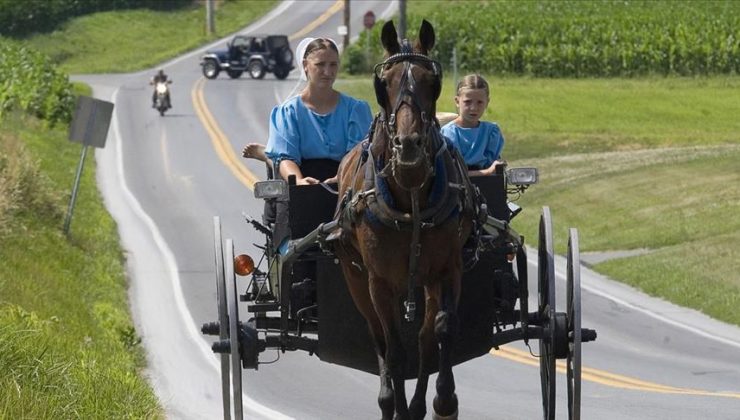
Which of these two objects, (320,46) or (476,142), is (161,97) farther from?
(320,46)

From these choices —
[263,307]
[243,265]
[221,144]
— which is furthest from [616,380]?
[221,144]

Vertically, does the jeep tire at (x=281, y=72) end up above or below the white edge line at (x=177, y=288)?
above

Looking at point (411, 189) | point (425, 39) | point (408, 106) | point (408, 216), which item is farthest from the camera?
point (425, 39)

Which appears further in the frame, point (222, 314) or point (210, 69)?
point (210, 69)

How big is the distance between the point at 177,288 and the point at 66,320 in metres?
6.14

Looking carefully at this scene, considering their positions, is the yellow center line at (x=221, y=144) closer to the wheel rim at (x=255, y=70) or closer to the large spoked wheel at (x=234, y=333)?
the wheel rim at (x=255, y=70)

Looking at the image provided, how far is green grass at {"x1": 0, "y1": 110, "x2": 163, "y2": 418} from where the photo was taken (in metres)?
11.2

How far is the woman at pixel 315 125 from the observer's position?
34.5ft

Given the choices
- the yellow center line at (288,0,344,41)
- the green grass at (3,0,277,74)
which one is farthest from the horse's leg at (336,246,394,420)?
the yellow center line at (288,0,344,41)

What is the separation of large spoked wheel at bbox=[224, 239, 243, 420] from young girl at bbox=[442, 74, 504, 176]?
173cm

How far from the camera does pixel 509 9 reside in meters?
72.7

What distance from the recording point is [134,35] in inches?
3201

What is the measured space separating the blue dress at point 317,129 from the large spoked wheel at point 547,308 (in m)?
1.34

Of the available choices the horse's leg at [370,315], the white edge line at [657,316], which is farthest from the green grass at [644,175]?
the horse's leg at [370,315]
